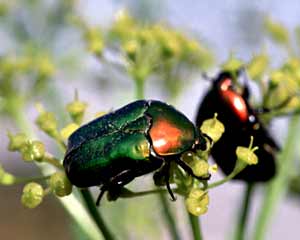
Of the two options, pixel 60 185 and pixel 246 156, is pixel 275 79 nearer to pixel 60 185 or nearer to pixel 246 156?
pixel 246 156

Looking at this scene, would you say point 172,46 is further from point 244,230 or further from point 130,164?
point 130,164

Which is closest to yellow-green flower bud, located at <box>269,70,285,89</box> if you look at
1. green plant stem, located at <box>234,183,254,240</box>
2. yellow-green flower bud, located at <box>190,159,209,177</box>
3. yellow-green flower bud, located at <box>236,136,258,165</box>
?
green plant stem, located at <box>234,183,254,240</box>

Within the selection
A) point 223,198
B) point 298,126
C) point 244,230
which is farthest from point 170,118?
point 223,198

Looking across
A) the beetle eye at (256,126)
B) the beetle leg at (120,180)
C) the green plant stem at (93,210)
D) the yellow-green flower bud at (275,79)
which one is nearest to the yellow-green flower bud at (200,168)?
the beetle leg at (120,180)

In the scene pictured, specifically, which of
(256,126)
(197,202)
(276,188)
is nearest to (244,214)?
(276,188)

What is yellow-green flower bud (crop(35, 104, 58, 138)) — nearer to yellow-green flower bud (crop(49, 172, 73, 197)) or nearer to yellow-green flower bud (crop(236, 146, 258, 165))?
yellow-green flower bud (crop(49, 172, 73, 197))

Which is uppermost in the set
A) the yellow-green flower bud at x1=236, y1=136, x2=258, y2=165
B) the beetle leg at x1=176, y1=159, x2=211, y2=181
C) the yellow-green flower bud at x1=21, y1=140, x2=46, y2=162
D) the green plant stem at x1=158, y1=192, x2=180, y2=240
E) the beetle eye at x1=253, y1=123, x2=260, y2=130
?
the yellow-green flower bud at x1=236, y1=136, x2=258, y2=165

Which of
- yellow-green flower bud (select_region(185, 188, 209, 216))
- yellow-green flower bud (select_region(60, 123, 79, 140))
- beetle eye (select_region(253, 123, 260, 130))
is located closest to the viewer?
yellow-green flower bud (select_region(185, 188, 209, 216))
